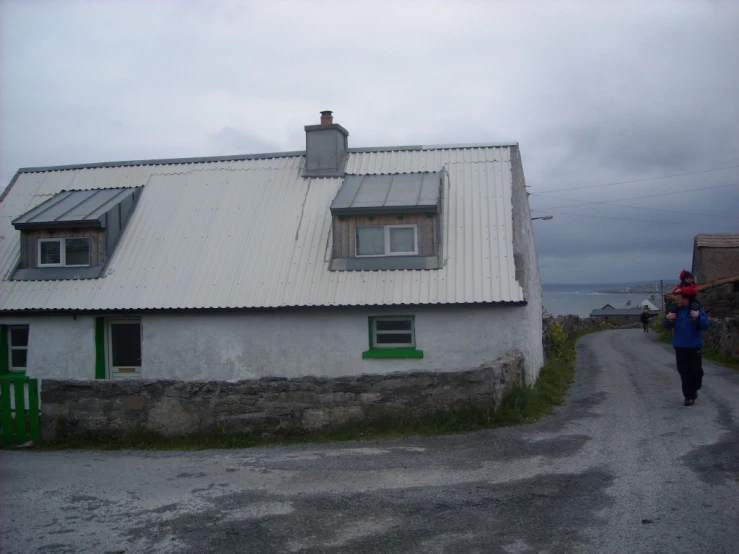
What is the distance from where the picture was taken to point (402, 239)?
15.1 m

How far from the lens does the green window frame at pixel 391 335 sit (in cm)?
1399

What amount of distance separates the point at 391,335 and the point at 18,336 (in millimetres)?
8488

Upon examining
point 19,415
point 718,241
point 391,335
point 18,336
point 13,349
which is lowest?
point 19,415

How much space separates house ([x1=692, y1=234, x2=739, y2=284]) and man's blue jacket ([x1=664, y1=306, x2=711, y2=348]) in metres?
28.9

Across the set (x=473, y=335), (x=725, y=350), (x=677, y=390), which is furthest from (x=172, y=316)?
(x=725, y=350)

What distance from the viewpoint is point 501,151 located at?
1719 cm

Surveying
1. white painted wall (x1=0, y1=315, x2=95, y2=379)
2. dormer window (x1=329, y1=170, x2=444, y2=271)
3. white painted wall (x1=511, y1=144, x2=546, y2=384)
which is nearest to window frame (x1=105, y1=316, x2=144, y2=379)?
white painted wall (x1=0, y1=315, x2=95, y2=379)

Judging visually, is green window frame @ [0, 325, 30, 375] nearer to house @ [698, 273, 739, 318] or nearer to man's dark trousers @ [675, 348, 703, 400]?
man's dark trousers @ [675, 348, 703, 400]

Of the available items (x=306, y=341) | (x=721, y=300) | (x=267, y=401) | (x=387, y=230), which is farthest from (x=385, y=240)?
(x=721, y=300)

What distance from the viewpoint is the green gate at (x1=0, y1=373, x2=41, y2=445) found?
10711 millimetres

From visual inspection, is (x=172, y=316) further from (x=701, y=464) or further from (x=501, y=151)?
(x=701, y=464)

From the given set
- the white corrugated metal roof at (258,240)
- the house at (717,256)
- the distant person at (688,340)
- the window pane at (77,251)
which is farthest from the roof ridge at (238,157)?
the house at (717,256)

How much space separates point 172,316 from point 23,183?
7662 millimetres

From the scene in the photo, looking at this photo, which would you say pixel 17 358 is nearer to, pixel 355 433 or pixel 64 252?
pixel 64 252
